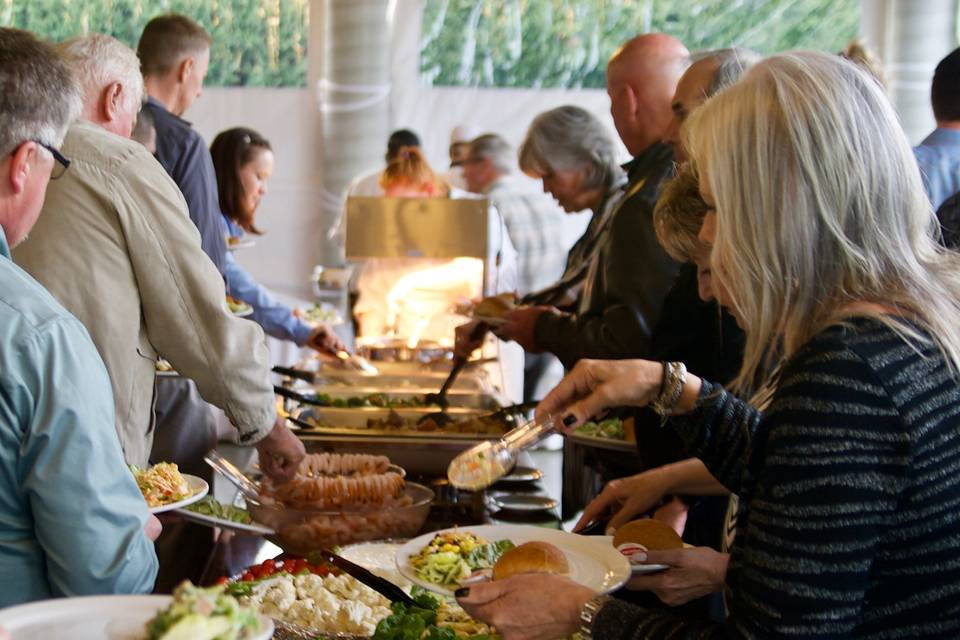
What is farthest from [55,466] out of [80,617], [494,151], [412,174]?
[494,151]

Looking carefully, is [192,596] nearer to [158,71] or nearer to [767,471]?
[767,471]

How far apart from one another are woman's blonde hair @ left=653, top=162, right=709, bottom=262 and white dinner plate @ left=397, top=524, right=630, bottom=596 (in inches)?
16.2

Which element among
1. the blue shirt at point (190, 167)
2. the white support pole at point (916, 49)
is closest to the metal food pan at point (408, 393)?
the blue shirt at point (190, 167)

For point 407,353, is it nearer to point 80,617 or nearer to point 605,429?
point 605,429

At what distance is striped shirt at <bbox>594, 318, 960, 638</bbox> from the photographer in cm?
101

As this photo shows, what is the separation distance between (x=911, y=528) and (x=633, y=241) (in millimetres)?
1321

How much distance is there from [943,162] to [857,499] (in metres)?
2.34

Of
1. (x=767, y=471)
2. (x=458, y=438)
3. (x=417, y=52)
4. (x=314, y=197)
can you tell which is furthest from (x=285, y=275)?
(x=767, y=471)

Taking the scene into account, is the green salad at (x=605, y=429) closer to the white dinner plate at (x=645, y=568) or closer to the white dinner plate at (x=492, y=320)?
the white dinner plate at (x=492, y=320)

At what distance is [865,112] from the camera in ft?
3.67

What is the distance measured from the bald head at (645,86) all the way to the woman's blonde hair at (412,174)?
6.44ft

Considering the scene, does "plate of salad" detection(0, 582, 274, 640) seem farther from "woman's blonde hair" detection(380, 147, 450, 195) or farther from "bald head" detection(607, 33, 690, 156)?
"woman's blonde hair" detection(380, 147, 450, 195)

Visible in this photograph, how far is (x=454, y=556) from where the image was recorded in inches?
55.7

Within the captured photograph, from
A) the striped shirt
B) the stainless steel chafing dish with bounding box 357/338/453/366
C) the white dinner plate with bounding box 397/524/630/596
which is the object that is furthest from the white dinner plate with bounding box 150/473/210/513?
the stainless steel chafing dish with bounding box 357/338/453/366
